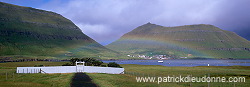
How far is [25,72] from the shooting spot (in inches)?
2783

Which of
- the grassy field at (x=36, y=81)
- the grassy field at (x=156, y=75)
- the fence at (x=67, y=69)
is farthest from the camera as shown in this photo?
the fence at (x=67, y=69)

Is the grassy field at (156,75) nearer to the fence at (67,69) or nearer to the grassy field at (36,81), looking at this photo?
the fence at (67,69)

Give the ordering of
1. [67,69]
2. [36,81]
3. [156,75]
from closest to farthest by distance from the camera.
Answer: [36,81] < [156,75] < [67,69]

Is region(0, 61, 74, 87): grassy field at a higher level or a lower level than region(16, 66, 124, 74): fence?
lower

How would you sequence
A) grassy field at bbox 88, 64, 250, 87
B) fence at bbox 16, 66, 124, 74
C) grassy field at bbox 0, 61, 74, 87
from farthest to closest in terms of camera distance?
fence at bbox 16, 66, 124, 74
grassy field at bbox 88, 64, 250, 87
grassy field at bbox 0, 61, 74, 87

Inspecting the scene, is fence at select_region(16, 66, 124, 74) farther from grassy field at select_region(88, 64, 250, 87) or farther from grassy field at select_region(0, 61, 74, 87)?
grassy field at select_region(0, 61, 74, 87)

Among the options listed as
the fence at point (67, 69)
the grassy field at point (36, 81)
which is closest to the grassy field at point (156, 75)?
the fence at point (67, 69)

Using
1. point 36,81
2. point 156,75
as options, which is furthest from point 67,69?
point 156,75

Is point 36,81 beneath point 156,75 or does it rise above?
above

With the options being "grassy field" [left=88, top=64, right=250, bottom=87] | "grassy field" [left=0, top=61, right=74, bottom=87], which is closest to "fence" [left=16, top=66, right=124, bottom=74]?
"grassy field" [left=88, top=64, right=250, bottom=87]

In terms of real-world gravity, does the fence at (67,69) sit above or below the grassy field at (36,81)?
above

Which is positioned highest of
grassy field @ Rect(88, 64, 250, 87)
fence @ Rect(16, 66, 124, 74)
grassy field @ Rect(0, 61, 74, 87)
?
fence @ Rect(16, 66, 124, 74)

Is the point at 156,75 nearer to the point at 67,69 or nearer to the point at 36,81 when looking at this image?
the point at 67,69

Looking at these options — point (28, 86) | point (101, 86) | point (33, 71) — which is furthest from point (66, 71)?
point (101, 86)
